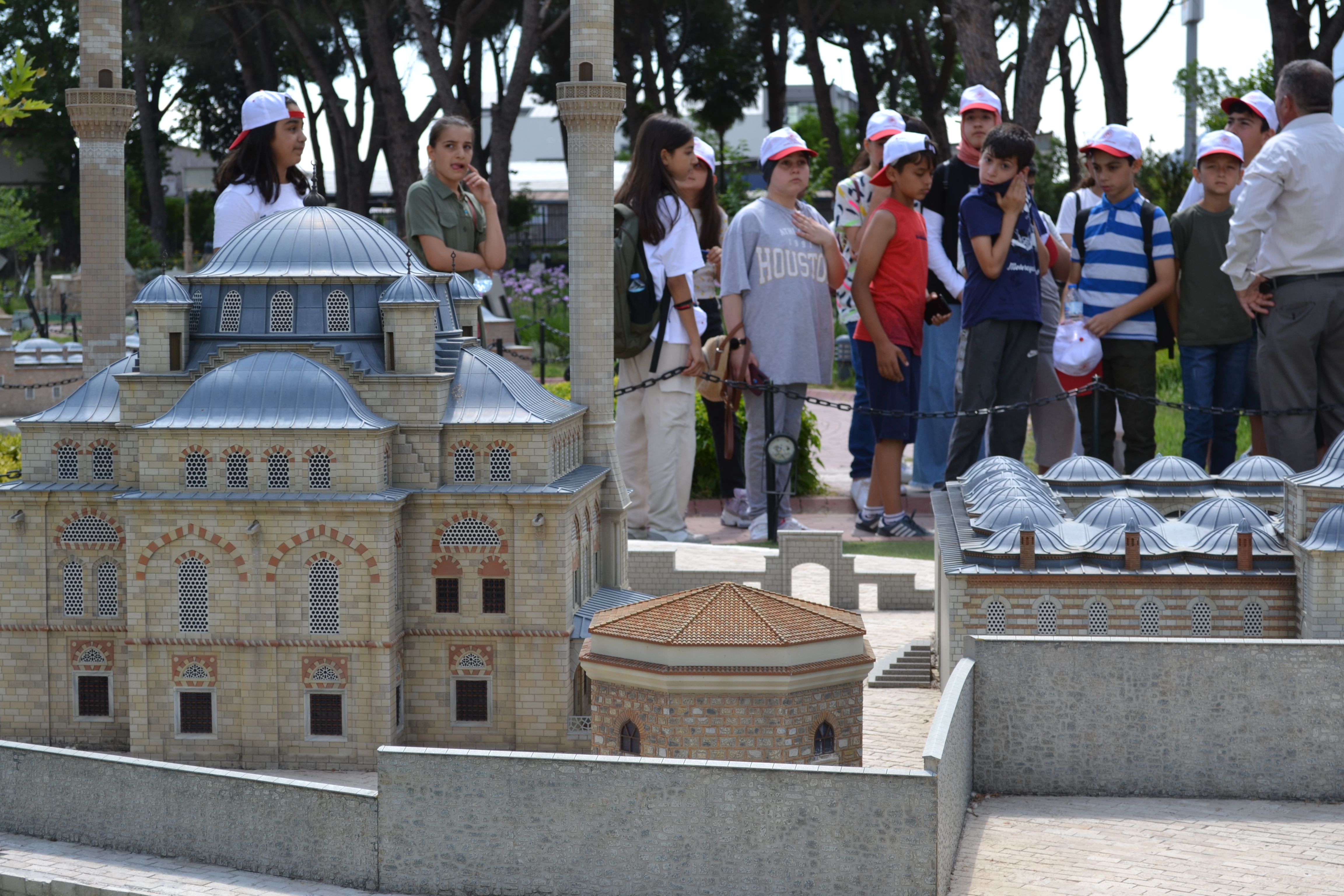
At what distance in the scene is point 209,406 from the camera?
1142 cm

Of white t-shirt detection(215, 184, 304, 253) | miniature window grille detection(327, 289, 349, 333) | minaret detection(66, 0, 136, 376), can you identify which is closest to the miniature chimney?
miniature window grille detection(327, 289, 349, 333)

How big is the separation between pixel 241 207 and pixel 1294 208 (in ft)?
30.9

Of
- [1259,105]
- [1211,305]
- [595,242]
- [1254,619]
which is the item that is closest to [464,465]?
[595,242]

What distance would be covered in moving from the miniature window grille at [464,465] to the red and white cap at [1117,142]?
8.06m

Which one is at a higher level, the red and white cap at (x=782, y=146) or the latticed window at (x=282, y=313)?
the red and white cap at (x=782, y=146)

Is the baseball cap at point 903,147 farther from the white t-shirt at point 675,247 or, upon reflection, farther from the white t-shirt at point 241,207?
the white t-shirt at point 241,207

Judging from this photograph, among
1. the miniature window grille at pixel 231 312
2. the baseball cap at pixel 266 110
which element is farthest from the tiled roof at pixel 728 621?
the baseball cap at pixel 266 110

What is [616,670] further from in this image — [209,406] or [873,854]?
[209,406]

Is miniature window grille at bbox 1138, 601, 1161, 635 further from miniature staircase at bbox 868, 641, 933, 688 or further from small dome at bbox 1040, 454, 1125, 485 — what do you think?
small dome at bbox 1040, 454, 1125, 485

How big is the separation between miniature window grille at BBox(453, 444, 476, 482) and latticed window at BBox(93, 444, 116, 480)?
270cm

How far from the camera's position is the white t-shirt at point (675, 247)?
15836 millimetres

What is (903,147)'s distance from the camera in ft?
51.4

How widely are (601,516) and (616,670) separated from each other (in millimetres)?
3302

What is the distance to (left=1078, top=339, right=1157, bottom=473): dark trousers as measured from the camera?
1667 centimetres
